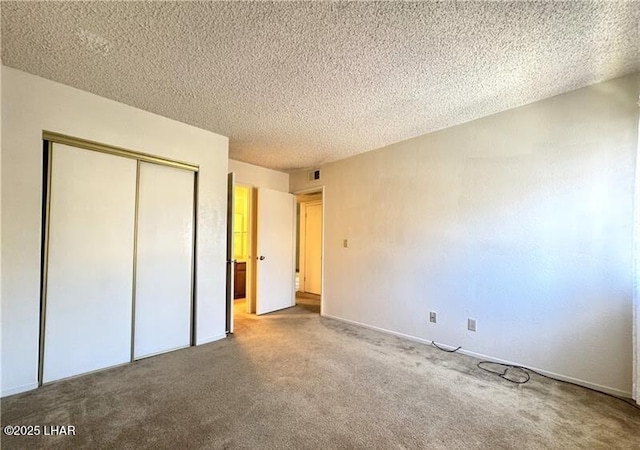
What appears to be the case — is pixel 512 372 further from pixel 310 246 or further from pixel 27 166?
pixel 27 166

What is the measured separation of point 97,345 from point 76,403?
59 centimetres

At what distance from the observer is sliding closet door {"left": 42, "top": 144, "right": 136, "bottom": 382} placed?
7.61 ft

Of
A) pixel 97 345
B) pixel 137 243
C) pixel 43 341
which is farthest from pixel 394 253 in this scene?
pixel 43 341

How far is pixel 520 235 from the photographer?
8.70 feet

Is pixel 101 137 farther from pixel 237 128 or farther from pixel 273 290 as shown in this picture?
pixel 273 290

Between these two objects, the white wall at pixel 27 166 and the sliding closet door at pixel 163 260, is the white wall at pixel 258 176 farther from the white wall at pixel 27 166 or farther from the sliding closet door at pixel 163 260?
the white wall at pixel 27 166

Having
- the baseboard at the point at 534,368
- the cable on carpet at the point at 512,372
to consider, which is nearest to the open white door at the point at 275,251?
the baseboard at the point at 534,368

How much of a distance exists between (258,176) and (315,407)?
370 centimetres

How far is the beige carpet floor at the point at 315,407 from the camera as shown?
1673 millimetres

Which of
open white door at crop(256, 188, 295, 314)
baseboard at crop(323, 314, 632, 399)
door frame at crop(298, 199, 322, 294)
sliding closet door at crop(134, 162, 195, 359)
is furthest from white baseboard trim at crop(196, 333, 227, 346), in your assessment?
door frame at crop(298, 199, 322, 294)

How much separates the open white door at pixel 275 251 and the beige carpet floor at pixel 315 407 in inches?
67.7

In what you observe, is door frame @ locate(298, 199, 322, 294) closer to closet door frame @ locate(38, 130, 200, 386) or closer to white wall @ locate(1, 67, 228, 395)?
→ closet door frame @ locate(38, 130, 200, 386)

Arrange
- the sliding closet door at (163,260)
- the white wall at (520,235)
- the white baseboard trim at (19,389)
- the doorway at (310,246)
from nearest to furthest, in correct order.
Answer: the white baseboard trim at (19,389), the white wall at (520,235), the sliding closet door at (163,260), the doorway at (310,246)


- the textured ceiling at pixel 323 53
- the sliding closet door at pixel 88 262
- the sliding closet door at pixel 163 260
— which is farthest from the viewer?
the sliding closet door at pixel 163 260
